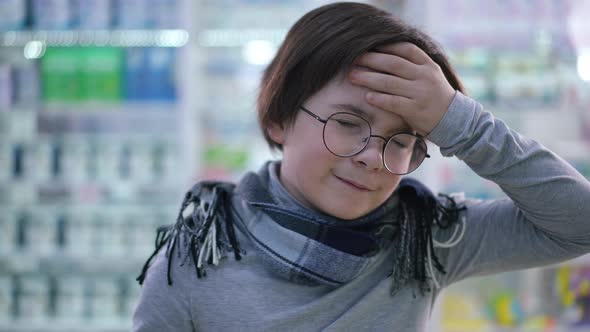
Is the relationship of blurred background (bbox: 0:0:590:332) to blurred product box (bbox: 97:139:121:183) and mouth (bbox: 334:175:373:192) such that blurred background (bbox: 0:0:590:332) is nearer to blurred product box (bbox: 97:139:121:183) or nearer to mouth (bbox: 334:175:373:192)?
blurred product box (bbox: 97:139:121:183)

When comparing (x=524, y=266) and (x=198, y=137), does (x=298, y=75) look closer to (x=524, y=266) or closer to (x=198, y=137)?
(x=524, y=266)

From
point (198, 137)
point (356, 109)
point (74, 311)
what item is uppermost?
point (356, 109)

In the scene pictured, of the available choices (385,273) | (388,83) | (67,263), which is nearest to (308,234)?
(385,273)

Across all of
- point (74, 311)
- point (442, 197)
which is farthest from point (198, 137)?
point (442, 197)

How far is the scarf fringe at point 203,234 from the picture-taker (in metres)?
1.02

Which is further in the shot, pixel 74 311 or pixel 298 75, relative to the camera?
pixel 74 311

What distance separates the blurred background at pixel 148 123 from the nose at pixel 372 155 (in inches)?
70.5

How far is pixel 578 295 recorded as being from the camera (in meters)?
2.65

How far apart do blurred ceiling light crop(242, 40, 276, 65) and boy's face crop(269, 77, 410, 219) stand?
200cm

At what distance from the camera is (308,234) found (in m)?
1.02

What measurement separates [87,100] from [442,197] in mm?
2194

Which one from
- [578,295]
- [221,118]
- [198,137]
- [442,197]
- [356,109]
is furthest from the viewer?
[221,118]

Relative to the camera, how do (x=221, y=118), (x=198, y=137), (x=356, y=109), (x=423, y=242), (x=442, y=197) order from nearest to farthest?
(x=356, y=109)
(x=423, y=242)
(x=442, y=197)
(x=198, y=137)
(x=221, y=118)

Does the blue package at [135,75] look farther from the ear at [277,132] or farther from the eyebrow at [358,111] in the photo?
the eyebrow at [358,111]
